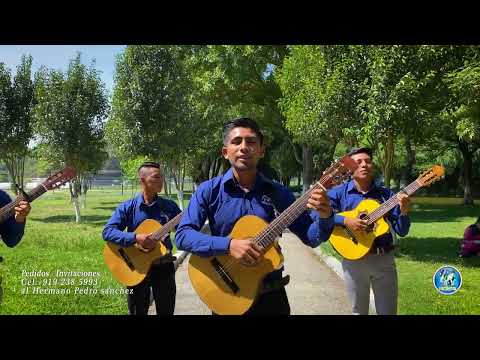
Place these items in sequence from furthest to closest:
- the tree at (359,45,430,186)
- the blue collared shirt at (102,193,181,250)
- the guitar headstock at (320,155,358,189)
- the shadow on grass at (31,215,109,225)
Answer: the tree at (359,45,430,186) → the shadow on grass at (31,215,109,225) → the blue collared shirt at (102,193,181,250) → the guitar headstock at (320,155,358,189)

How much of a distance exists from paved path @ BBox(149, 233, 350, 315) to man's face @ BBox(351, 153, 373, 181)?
780mm

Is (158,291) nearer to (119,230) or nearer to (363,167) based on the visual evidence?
(119,230)

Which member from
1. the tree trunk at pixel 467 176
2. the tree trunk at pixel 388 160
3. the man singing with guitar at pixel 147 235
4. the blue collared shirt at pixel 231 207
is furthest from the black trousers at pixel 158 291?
the tree trunk at pixel 467 176

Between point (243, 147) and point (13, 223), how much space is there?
7.69 feet

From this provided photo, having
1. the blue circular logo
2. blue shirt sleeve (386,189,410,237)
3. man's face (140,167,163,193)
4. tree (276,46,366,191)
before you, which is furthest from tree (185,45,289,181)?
the blue circular logo

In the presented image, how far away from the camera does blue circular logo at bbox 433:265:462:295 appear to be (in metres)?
4.18

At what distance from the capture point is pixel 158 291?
12.9 feet

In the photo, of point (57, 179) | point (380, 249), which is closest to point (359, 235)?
point (380, 249)

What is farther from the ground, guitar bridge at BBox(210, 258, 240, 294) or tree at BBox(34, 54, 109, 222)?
tree at BBox(34, 54, 109, 222)

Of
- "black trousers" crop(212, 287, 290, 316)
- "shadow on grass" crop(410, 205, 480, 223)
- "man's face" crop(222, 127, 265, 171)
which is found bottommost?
"black trousers" crop(212, 287, 290, 316)

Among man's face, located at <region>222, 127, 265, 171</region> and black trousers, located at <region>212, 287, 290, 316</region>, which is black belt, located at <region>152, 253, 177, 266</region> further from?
man's face, located at <region>222, 127, 265, 171</region>
